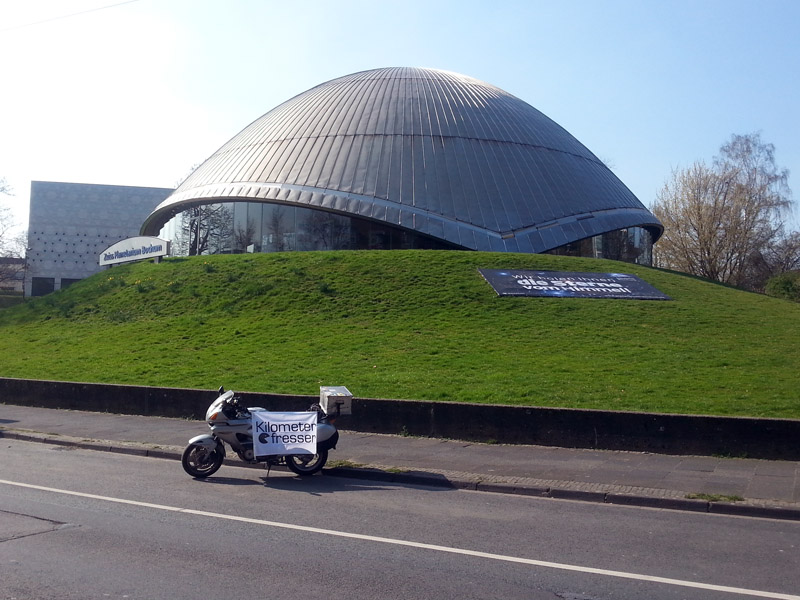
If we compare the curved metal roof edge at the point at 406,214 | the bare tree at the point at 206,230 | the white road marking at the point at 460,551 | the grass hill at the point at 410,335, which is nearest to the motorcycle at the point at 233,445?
the white road marking at the point at 460,551

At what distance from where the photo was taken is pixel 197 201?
37750mm

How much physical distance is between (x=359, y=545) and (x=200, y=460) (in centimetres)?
438

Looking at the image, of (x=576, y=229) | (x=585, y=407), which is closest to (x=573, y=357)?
(x=585, y=407)

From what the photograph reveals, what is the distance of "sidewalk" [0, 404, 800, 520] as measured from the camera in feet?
30.2

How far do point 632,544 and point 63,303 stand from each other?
26348mm

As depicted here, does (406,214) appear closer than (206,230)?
Yes

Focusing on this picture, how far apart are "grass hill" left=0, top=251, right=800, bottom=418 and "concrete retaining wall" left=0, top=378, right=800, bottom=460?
1.22 metres

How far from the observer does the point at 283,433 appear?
10.8 metres

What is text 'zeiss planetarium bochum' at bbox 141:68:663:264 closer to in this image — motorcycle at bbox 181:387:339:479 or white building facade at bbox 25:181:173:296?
motorcycle at bbox 181:387:339:479

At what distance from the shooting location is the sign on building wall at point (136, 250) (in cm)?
3282

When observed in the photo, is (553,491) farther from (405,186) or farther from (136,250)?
(136,250)

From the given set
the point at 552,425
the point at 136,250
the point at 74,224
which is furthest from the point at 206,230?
the point at 74,224

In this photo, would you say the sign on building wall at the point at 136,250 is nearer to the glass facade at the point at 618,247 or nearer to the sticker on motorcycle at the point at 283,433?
the glass facade at the point at 618,247

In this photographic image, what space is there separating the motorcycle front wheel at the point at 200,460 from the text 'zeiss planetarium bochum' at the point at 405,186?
72.5 ft
